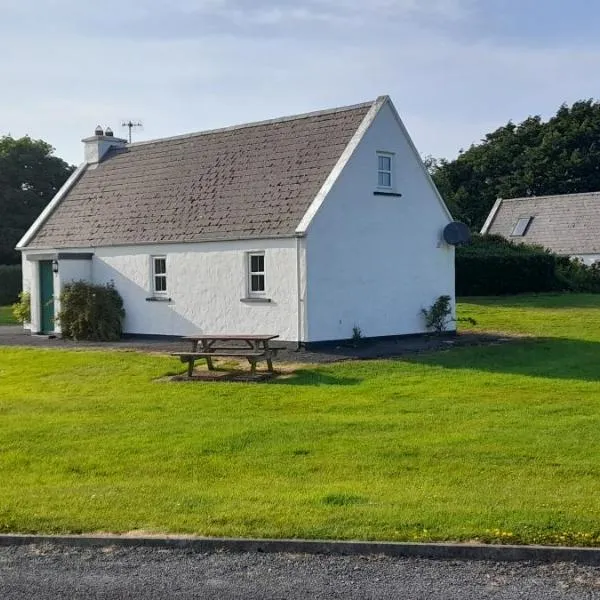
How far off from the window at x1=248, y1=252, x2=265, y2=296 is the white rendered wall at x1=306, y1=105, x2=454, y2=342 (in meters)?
1.71

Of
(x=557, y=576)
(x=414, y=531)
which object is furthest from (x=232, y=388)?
(x=557, y=576)

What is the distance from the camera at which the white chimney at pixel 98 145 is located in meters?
32.8

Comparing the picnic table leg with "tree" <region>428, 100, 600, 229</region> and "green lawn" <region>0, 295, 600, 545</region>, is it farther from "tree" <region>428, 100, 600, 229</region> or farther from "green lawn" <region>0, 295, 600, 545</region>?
"tree" <region>428, 100, 600, 229</region>

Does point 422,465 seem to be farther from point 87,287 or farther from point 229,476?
point 87,287

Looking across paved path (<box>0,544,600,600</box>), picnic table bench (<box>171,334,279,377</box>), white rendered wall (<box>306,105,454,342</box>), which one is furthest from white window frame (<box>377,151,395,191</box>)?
paved path (<box>0,544,600,600</box>)

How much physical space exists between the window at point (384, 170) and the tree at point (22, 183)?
40.7 metres

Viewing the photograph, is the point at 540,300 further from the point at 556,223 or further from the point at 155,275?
the point at 556,223

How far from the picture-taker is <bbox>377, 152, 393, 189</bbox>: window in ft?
83.8

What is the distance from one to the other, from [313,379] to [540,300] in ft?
70.9

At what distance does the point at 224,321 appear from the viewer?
25344 millimetres

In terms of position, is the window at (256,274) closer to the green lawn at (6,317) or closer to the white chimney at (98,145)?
the white chimney at (98,145)

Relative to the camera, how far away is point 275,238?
78.1 ft

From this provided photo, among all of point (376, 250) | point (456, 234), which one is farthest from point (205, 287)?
point (456, 234)

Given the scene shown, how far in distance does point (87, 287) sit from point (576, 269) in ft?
94.9
